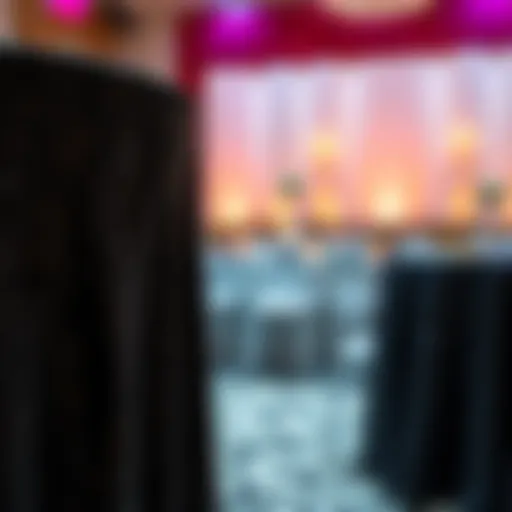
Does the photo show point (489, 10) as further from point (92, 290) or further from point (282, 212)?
point (92, 290)

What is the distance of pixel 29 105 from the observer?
0.52m

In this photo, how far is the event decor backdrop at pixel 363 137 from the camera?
5707 mm

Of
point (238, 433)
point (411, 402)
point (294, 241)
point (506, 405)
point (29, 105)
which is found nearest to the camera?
point (29, 105)

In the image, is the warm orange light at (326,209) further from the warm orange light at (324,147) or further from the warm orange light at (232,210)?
the warm orange light at (232,210)

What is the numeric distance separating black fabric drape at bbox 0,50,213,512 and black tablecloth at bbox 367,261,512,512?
4.61ft

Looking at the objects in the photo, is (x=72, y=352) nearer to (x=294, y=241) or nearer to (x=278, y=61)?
(x=294, y=241)

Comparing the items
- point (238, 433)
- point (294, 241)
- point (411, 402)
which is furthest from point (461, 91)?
point (411, 402)

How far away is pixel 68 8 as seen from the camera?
6.07 metres

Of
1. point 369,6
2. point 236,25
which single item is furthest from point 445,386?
point 236,25

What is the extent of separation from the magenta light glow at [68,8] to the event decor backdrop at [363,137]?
0.98 meters

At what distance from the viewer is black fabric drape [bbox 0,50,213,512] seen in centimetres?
53

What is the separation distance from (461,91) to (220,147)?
1689 mm

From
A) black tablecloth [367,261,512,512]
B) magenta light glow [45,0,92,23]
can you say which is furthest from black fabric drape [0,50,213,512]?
magenta light glow [45,0,92,23]

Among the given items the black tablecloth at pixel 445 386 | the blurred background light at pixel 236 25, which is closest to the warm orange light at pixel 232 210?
the blurred background light at pixel 236 25
